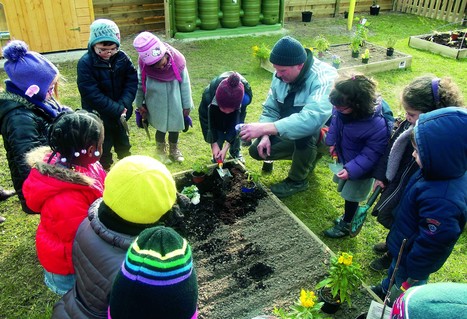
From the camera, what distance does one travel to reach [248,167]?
15.4 ft

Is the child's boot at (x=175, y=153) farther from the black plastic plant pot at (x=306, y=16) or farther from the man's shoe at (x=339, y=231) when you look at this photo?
the black plastic plant pot at (x=306, y=16)

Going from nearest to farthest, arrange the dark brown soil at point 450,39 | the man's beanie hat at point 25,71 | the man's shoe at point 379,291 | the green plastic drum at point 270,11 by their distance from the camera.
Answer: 1. the man's beanie hat at point 25,71
2. the man's shoe at point 379,291
3. the dark brown soil at point 450,39
4. the green plastic drum at point 270,11

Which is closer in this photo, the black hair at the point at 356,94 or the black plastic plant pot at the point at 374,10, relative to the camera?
the black hair at the point at 356,94

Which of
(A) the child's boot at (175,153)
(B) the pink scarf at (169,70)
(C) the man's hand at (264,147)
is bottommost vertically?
(A) the child's boot at (175,153)

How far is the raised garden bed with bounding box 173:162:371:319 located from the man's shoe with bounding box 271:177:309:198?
0.70 ft

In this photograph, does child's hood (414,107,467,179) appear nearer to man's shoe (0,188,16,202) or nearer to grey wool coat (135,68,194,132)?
grey wool coat (135,68,194,132)

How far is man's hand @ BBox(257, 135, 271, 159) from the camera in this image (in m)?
3.92

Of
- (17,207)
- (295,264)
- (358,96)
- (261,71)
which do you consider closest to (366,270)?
(295,264)

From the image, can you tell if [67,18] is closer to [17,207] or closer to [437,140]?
[17,207]

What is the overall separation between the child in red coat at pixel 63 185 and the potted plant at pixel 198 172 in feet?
5.52

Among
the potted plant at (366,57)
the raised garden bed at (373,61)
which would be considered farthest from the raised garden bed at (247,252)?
the potted plant at (366,57)

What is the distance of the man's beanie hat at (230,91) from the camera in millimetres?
3453

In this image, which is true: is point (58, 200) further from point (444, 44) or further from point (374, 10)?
point (374, 10)

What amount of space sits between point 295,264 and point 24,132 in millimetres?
2255
